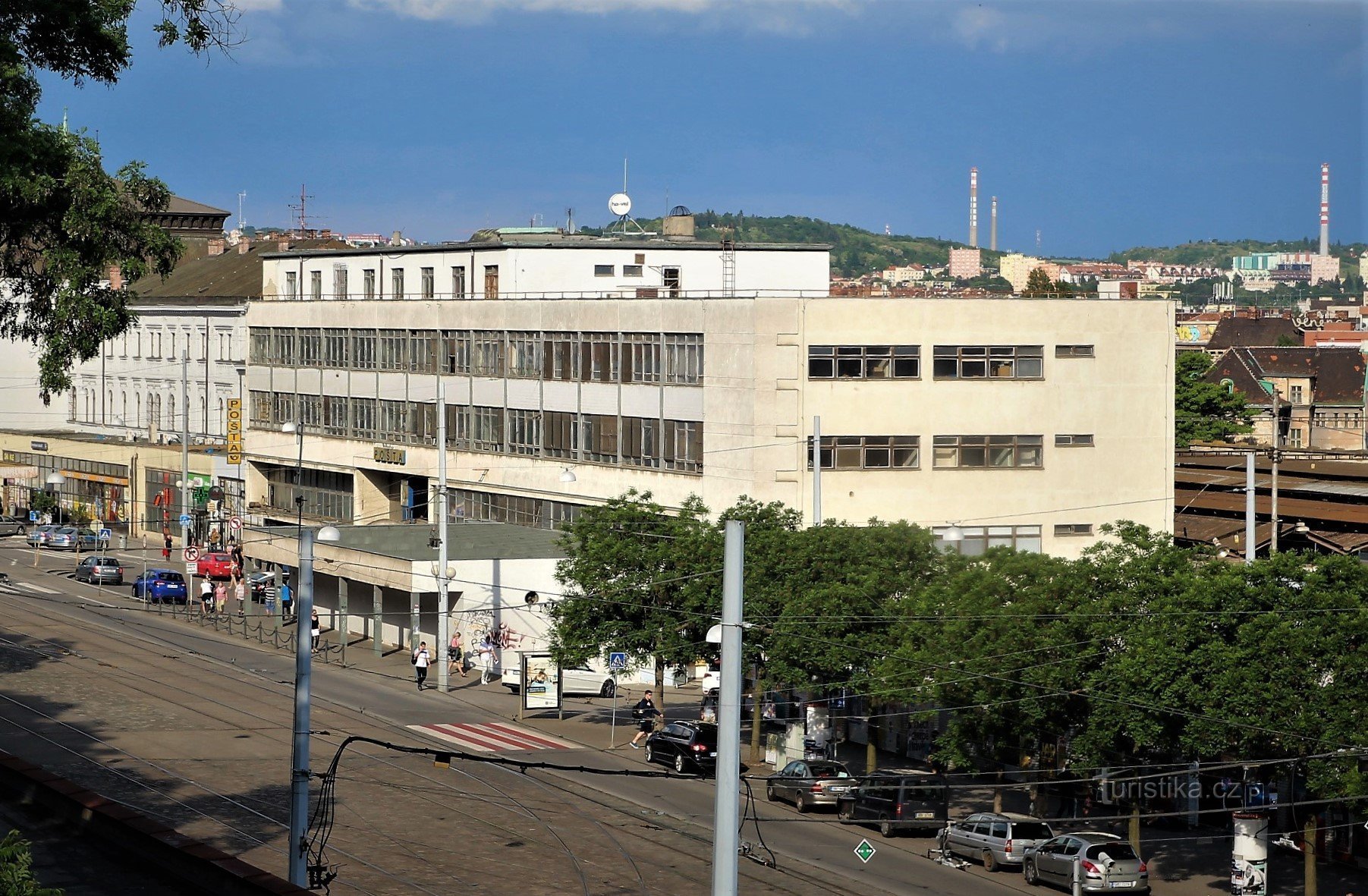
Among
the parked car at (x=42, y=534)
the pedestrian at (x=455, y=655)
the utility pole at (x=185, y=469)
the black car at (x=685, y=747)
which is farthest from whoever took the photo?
the parked car at (x=42, y=534)

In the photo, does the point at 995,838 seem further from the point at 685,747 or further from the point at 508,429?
the point at 508,429

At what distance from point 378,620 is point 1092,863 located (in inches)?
1382

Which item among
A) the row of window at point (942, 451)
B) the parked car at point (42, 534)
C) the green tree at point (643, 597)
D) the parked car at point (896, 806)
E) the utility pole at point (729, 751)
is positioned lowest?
the parked car at point (896, 806)

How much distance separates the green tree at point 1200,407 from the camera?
114750 millimetres

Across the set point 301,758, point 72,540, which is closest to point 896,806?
point 301,758

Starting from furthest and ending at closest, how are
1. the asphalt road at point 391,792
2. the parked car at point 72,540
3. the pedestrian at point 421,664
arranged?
the parked car at point 72,540 < the pedestrian at point 421,664 < the asphalt road at point 391,792

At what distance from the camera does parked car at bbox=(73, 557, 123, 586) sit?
74125 millimetres

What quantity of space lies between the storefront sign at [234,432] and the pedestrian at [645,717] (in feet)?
140

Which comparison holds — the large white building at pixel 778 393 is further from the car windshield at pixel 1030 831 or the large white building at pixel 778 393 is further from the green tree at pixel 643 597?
the car windshield at pixel 1030 831

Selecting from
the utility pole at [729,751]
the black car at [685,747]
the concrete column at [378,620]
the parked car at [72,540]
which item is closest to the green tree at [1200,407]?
the concrete column at [378,620]

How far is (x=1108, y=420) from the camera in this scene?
6012 cm

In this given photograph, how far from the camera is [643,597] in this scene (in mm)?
46969

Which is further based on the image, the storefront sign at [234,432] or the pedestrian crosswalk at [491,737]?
the storefront sign at [234,432]

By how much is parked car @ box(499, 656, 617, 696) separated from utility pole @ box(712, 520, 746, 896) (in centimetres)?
3790
